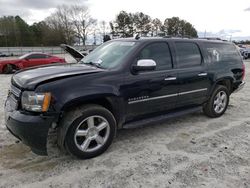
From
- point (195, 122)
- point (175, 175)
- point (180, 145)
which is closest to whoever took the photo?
point (175, 175)

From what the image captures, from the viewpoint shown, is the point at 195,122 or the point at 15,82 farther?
the point at 195,122

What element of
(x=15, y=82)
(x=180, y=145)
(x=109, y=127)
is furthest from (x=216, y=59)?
(x=15, y=82)

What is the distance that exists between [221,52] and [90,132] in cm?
359

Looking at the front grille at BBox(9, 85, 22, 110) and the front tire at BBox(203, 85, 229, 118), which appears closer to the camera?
the front grille at BBox(9, 85, 22, 110)

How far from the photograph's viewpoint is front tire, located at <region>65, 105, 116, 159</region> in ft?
11.2

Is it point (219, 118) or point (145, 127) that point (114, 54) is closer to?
point (145, 127)

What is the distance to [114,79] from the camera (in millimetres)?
3684

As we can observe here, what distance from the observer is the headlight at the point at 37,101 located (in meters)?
3.14

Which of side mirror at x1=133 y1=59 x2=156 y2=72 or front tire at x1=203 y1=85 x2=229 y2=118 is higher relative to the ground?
side mirror at x1=133 y1=59 x2=156 y2=72

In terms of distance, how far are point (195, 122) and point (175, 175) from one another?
2248 millimetres

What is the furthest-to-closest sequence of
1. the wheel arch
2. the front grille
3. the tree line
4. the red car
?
the tree line → the red car → the wheel arch → the front grille

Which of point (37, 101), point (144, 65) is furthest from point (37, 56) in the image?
point (37, 101)

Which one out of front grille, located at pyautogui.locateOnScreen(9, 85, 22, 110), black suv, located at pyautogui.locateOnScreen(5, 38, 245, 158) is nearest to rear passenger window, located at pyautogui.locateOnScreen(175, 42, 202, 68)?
black suv, located at pyautogui.locateOnScreen(5, 38, 245, 158)

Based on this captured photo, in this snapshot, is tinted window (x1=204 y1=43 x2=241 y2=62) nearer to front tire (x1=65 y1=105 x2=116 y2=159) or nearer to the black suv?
the black suv
